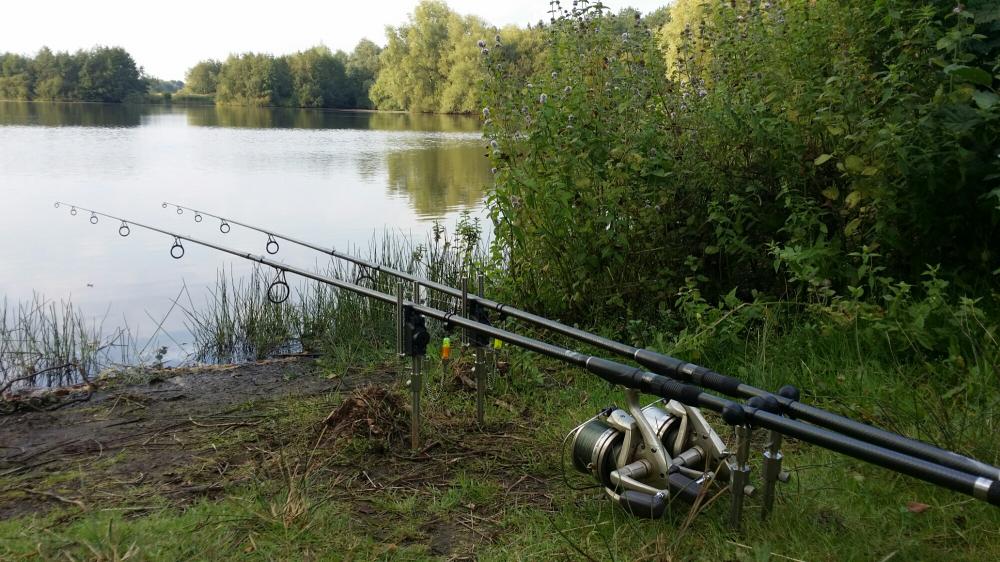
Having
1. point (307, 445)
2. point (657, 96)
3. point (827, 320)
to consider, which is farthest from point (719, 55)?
point (307, 445)

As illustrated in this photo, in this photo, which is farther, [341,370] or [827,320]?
[341,370]

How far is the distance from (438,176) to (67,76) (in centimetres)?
5419

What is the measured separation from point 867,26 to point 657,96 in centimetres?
124

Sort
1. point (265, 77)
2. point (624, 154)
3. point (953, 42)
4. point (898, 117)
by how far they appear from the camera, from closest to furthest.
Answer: point (953, 42), point (898, 117), point (624, 154), point (265, 77)

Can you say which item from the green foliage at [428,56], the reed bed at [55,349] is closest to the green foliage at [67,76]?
the green foliage at [428,56]

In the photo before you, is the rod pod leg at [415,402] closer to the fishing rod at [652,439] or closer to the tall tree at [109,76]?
the fishing rod at [652,439]

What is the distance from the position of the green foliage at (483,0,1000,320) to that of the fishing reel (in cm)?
143

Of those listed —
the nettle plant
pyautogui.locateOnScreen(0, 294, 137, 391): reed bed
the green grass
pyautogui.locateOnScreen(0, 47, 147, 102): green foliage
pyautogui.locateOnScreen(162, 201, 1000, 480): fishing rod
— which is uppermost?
pyautogui.locateOnScreen(0, 47, 147, 102): green foliage

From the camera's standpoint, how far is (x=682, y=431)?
2.55 meters

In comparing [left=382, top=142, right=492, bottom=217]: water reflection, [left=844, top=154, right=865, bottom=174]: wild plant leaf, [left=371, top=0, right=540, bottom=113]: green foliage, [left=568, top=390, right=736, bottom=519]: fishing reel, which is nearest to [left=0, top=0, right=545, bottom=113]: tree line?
[left=371, top=0, right=540, bottom=113]: green foliage

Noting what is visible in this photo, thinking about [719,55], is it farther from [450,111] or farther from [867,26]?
[450,111]

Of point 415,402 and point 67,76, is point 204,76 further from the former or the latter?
point 415,402

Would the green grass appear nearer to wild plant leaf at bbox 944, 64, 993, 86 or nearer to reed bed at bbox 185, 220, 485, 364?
wild plant leaf at bbox 944, 64, 993, 86

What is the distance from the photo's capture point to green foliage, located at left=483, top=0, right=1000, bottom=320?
146 inches
